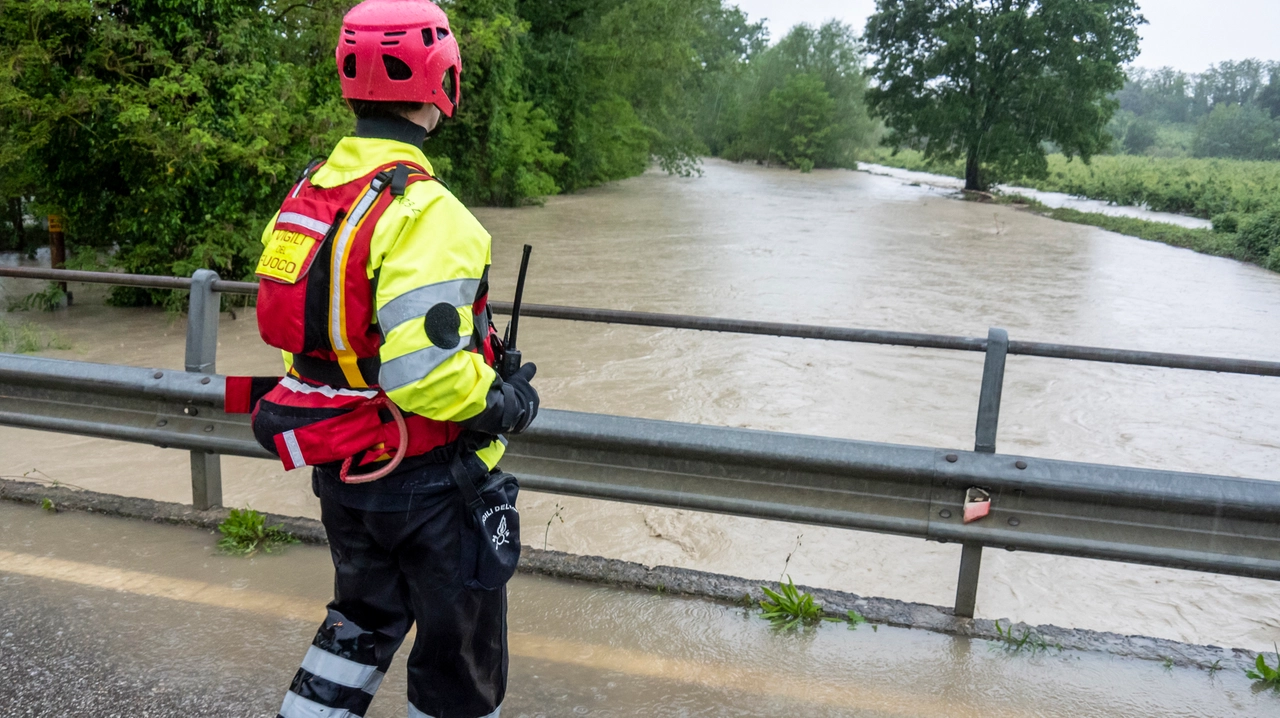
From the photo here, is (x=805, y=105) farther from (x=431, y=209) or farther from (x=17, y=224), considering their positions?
(x=431, y=209)

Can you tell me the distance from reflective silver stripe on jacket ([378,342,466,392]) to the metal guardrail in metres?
1.45

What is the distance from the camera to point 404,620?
7.83 feet

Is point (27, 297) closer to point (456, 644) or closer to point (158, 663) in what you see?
point (158, 663)

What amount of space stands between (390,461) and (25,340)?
1053 cm

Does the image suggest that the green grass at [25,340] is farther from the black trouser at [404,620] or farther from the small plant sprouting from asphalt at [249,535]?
the black trouser at [404,620]

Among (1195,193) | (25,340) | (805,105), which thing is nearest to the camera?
(25,340)

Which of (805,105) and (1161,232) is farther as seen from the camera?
(805,105)

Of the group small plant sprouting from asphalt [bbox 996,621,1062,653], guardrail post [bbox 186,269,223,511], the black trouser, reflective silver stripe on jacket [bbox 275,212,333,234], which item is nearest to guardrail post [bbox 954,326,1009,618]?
small plant sprouting from asphalt [bbox 996,621,1062,653]

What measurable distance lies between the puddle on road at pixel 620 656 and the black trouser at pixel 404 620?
0.63 meters

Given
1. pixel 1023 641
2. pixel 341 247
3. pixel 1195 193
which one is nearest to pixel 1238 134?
pixel 1195 193

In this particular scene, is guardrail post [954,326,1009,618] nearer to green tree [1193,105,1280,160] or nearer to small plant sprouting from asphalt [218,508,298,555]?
small plant sprouting from asphalt [218,508,298,555]

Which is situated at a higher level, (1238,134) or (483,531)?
(1238,134)

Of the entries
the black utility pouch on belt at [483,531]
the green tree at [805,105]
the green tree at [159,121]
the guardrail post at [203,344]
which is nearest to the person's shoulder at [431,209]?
the black utility pouch on belt at [483,531]

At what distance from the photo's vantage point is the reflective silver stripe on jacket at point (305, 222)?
210 centimetres
